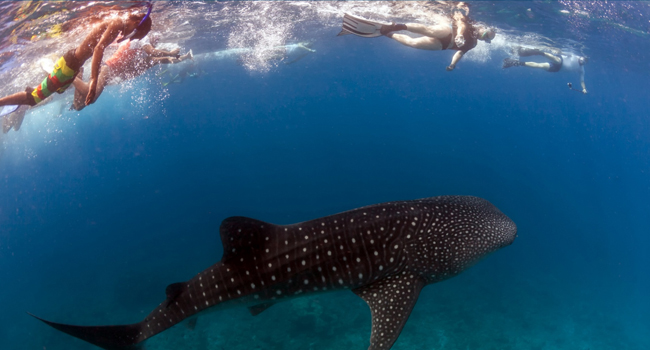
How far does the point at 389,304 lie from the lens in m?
4.20

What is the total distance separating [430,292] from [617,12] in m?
19.0

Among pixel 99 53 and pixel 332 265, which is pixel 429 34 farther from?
pixel 332 265

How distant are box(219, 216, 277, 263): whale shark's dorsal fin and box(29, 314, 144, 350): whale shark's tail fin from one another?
1.64 m

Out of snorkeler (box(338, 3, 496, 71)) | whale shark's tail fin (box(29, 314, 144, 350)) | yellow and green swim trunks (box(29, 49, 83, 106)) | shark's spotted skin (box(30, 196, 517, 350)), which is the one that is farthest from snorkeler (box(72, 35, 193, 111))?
snorkeler (box(338, 3, 496, 71))

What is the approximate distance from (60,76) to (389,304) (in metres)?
7.66

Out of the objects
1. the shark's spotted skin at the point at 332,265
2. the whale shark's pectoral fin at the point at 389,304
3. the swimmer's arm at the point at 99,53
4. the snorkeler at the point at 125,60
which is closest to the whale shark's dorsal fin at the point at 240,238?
the shark's spotted skin at the point at 332,265

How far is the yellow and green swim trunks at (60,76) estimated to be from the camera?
20.3 feet

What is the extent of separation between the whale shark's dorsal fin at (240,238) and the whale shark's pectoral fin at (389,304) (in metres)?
1.63

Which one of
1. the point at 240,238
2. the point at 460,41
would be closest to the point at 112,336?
the point at 240,238

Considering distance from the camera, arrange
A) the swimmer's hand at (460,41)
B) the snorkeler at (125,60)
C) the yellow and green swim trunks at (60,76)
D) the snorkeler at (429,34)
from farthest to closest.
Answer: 1. the swimmer's hand at (460,41)
2. the snorkeler at (429,34)
3. the snorkeler at (125,60)
4. the yellow and green swim trunks at (60,76)

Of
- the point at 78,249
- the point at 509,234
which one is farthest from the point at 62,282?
the point at 509,234

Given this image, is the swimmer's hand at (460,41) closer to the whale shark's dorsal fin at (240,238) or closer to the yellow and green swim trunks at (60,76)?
the whale shark's dorsal fin at (240,238)

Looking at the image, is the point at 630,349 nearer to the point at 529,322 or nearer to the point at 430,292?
the point at 529,322

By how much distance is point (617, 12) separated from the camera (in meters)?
17.4
